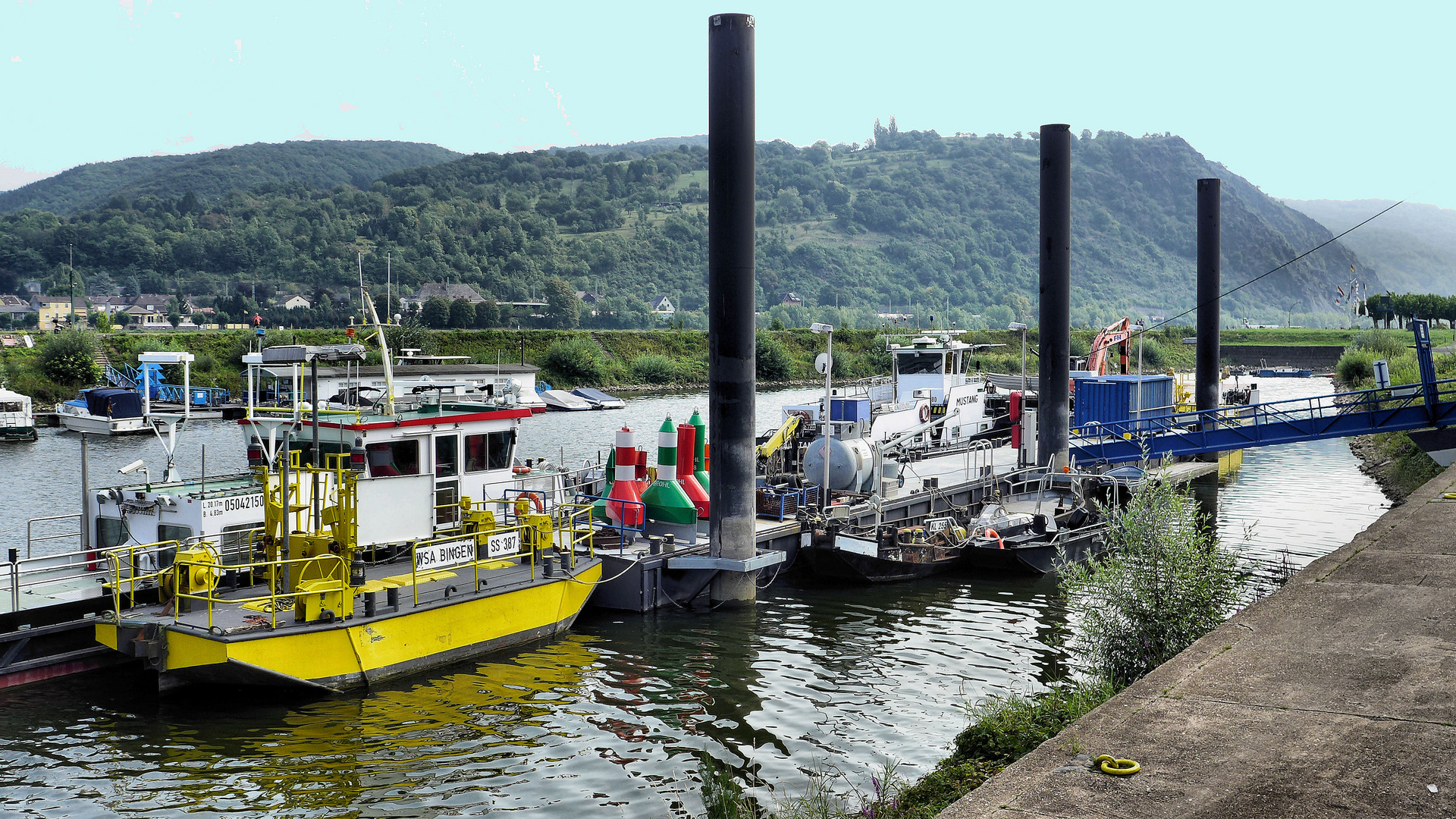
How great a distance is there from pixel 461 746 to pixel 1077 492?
17.7m

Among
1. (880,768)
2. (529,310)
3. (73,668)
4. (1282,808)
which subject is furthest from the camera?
(529,310)

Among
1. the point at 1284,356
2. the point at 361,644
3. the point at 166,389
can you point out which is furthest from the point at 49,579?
the point at 1284,356

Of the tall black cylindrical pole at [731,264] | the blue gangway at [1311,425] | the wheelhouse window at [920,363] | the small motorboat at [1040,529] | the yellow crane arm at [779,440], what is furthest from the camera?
the wheelhouse window at [920,363]

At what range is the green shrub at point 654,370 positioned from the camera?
3871 inches

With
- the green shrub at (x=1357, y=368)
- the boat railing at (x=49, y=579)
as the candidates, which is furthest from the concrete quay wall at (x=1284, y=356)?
the boat railing at (x=49, y=579)

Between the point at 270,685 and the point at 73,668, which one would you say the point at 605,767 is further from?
the point at 73,668

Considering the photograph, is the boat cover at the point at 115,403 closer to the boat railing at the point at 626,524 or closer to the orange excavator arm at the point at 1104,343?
the boat railing at the point at 626,524

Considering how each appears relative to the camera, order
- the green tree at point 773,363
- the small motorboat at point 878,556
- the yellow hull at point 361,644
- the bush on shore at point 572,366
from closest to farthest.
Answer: the yellow hull at point 361,644, the small motorboat at point 878,556, the bush on shore at point 572,366, the green tree at point 773,363

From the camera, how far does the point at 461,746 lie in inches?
534

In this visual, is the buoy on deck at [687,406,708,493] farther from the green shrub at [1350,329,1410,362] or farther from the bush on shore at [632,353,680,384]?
the bush on shore at [632,353,680,384]

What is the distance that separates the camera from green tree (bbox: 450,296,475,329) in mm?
104750

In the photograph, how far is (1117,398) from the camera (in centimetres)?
3938

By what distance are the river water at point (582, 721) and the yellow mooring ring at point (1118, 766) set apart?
16.9 ft

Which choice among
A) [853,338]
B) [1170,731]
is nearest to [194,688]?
[1170,731]
